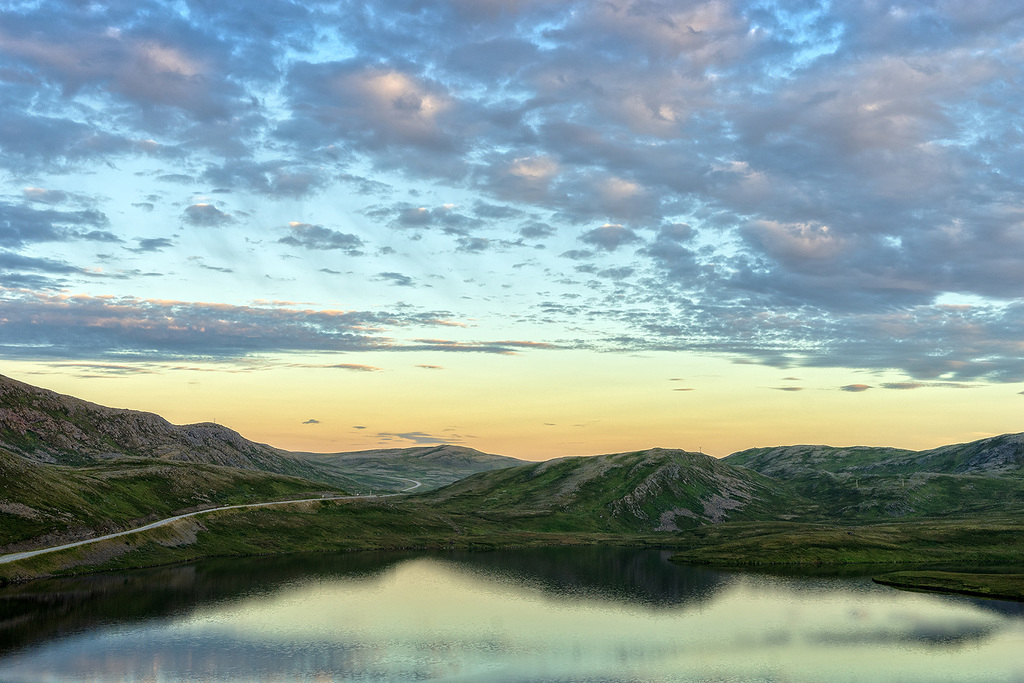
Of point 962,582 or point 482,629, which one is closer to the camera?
point 482,629

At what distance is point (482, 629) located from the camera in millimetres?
108938

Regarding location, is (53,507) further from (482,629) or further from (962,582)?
(962,582)

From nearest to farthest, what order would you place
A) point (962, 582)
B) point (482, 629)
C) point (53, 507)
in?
point (482, 629)
point (962, 582)
point (53, 507)

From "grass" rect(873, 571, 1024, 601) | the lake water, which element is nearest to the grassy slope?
the lake water

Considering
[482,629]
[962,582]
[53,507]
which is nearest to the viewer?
[482,629]

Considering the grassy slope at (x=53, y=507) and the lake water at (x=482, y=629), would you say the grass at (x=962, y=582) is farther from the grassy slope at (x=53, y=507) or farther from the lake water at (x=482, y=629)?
the grassy slope at (x=53, y=507)

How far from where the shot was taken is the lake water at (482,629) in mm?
84500

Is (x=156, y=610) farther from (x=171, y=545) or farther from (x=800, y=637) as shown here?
(x=800, y=637)

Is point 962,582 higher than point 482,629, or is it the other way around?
point 482,629

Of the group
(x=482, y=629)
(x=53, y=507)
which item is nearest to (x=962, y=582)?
(x=482, y=629)

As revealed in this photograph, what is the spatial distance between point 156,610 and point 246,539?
274 ft

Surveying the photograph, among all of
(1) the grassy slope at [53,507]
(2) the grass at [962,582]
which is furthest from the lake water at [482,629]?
(1) the grassy slope at [53,507]

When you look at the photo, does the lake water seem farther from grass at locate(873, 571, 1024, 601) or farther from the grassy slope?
the grassy slope

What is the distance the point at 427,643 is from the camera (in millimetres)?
98188
